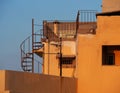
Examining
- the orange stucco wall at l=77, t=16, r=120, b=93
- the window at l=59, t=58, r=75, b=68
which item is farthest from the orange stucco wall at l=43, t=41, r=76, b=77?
the orange stucco wall at l=77, t=16, r=120, b=93

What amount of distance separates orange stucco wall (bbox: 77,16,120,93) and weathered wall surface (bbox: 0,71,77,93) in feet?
6.40

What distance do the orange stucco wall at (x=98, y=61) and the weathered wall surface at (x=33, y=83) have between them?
6.40 feet

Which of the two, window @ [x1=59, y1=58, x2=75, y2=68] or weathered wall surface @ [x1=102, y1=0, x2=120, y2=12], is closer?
weathered wall surface @ [x1=102, y1=0, x2=120, y2=12]

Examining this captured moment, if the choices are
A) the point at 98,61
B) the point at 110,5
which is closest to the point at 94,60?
the point at 98,61

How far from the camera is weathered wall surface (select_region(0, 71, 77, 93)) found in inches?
614

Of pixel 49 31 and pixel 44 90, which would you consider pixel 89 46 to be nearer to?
pixel 44 90

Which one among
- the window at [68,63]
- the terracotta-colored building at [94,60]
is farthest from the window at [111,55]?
the window at [68,63]

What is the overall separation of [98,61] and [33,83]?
7.48 meters

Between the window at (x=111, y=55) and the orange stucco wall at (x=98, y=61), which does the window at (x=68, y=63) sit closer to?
the window at (x=111, y=55)

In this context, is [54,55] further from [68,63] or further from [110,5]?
[110,5]

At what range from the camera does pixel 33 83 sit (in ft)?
57.7

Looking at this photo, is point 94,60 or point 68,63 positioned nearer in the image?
point 94,60

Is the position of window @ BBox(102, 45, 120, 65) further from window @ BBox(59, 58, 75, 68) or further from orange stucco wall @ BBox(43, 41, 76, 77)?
window @ BBox(59, 58, 75, 68)

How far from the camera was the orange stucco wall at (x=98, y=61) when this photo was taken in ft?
79.3
